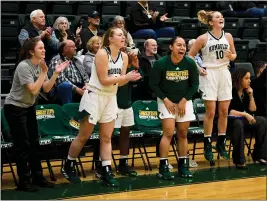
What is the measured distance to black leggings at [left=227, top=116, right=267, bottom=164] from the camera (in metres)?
7.94

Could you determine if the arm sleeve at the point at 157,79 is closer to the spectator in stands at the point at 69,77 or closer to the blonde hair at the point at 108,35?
the blonde hair at the point at 108,35

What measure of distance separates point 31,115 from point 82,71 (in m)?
1.84

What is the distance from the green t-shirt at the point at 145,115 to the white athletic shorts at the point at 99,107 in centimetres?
127

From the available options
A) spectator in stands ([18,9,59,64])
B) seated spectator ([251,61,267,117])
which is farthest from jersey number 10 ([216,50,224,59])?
spectator in stands ([18,9,59,64])

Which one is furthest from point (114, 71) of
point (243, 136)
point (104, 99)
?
point (243, 136)

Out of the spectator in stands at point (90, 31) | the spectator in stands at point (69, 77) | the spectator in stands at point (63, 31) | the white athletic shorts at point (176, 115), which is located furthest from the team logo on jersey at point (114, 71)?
the spectator in stands at point (90, 31)

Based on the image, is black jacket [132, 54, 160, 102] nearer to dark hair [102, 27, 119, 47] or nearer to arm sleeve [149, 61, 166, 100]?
arm sleeve [149, 61, 166, 100]

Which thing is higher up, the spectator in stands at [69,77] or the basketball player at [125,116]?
the spectator in stands at [69,77]

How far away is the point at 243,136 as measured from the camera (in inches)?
313

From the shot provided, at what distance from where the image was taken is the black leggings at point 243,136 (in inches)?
313

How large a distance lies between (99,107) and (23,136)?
2.82 feet

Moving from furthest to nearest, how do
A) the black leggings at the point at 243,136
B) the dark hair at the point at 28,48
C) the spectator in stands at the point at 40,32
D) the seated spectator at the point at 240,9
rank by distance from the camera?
the seated spectator at the point at 240,9
the spectator in stands at the point at 40,32
the black leggings at the point at 243,136
the dark hair at the point at 28,48

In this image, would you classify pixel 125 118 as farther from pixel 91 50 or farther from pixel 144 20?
pixel 144 20

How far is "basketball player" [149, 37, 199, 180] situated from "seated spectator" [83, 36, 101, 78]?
1137 millimetres
